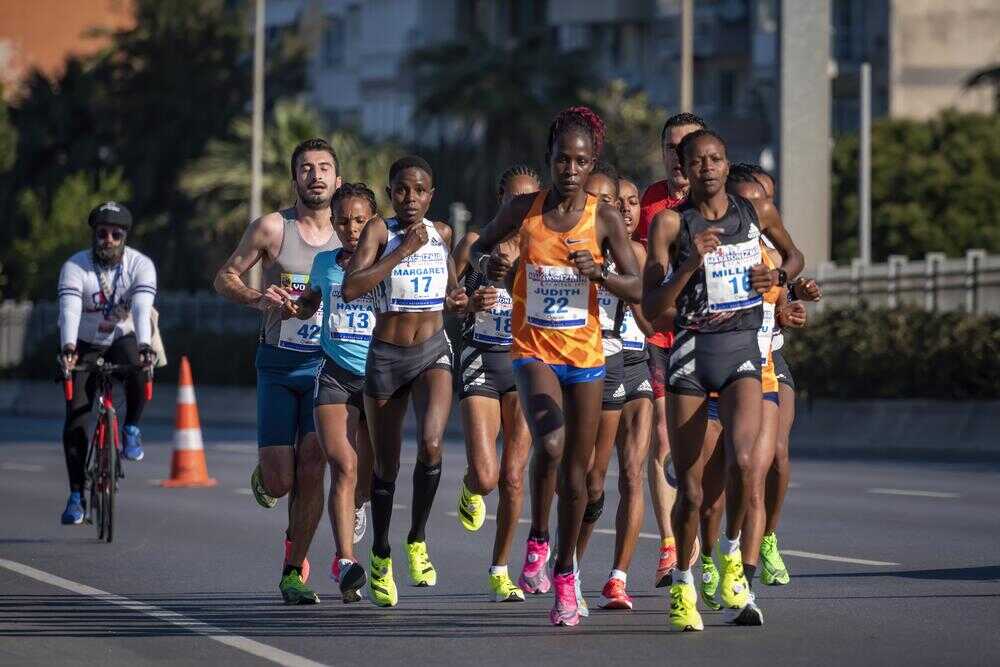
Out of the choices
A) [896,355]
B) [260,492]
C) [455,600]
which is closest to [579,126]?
[455,600]

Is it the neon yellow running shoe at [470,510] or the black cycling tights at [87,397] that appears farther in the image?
the black cycling tights at [87,397]

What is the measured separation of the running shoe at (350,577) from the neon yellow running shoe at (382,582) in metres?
0.08

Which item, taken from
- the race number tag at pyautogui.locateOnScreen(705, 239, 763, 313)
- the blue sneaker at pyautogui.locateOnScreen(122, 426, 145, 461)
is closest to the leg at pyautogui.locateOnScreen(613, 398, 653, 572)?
the race number tag at pyautogui.locateOnScreen(705, 239, 763, 313)

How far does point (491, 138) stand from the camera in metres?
64.8

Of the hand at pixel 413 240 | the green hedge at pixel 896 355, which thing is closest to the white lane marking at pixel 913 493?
the green hedge at pixel 896 355

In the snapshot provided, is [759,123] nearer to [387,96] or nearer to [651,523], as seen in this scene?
[387,96]

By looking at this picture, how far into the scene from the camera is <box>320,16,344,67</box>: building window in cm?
8238

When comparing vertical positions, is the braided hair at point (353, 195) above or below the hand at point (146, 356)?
above

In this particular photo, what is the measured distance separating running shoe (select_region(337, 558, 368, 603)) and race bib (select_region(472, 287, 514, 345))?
1367 mm

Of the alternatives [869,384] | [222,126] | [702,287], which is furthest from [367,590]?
[222,126]

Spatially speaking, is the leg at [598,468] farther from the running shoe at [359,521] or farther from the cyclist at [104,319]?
the cyclist at [104,319]

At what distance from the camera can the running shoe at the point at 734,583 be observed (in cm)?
984

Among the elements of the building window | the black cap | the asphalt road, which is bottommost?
the asphalt road

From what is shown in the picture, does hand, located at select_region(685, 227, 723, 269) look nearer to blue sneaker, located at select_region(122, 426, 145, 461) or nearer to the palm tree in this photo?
blue sneaker, located at select_region(122, 426, 145, 461)
